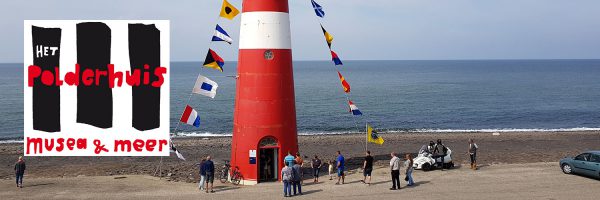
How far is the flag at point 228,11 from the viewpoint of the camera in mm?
17188

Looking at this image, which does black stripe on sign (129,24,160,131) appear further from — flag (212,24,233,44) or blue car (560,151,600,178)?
blue car (560,151,600,178)

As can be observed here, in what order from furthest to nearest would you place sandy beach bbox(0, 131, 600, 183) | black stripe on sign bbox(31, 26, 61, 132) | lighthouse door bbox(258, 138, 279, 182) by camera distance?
sandy beach bbox(0, 131, 600, 183)
lighthouse door bbox(258, 138, 279, 182)
black stripe on sign bbox(31, 26, 61, 132)

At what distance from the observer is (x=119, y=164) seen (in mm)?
26453

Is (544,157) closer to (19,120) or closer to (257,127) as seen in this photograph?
(257,127)

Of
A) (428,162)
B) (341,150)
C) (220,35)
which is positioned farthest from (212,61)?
(341,150)

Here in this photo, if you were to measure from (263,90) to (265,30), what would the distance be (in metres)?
2.03

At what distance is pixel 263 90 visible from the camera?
17.4 meters

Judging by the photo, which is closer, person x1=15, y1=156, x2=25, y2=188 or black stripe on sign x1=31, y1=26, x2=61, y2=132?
black stripe on sign x1=31, y1=26, x2=61, y2=132

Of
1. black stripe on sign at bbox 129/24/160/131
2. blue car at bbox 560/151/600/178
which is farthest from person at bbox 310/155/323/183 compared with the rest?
blue car at bbox 560/151/600/178

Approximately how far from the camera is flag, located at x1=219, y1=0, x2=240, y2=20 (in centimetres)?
1719

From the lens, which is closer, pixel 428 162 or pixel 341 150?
pixel 428 162

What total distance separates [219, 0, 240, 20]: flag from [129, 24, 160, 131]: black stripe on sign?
417 centimetres

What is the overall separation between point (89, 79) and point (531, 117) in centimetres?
5330

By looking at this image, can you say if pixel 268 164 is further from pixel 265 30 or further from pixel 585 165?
pixel 585 165
